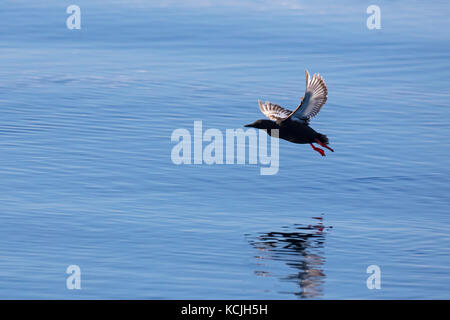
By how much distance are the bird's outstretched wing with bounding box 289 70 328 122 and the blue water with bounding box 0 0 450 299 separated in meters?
4.04

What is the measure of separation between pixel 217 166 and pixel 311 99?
12434 millimetres

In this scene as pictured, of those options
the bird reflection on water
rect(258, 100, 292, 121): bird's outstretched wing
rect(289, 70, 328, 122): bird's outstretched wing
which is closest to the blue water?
the bird reflection on water

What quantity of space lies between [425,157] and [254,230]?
37.8ft

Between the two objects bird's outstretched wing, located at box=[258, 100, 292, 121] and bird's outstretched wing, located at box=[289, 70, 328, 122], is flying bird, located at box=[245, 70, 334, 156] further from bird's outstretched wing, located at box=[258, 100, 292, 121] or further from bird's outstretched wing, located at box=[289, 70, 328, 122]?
bird's outstretched wing, located at box=[258, 100, 292, 121]

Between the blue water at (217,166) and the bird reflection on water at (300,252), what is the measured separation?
68 millimetres

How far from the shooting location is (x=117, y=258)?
90.5 ft

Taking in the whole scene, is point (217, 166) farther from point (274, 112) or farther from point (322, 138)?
point (322, 138)

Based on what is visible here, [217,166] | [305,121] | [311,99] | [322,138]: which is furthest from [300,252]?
[217,166]

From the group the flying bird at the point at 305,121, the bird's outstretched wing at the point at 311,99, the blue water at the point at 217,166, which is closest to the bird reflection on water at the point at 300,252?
the blue water at the point at 217,166

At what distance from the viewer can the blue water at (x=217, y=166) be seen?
26.7m

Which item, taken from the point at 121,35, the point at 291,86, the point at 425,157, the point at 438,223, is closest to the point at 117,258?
the point at 438,223

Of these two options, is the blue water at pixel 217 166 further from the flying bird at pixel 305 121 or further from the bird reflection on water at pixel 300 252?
the flying bird at pixel 305 121

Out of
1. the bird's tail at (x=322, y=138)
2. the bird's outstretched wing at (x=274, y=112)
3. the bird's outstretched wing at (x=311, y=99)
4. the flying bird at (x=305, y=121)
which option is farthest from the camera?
the bird's outstretched wing at (x=274, y=112)

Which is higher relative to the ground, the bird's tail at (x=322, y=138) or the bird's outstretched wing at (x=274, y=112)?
the bird's outstretched wing at (x=274, y=112)
